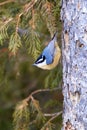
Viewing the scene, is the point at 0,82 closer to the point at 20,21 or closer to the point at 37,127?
the point at 37,127

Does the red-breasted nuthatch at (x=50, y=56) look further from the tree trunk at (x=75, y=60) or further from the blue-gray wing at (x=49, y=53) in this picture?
the tree trunk at (x=75, y=60)

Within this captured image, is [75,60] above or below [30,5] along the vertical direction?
below

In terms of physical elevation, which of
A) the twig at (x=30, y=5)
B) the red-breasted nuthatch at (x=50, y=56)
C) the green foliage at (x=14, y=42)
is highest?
the twig at (x=30, y=5)

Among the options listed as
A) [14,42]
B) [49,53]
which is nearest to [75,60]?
[49,53]

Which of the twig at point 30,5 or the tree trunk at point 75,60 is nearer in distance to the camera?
the tree trunk at point 75,60

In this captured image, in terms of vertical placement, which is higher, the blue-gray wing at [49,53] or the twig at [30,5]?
the twig at [30,5]

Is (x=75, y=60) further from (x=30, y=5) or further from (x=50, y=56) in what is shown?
(x=30, y=5)

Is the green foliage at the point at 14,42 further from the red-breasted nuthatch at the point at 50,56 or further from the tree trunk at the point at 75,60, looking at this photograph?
the tree trunk at the point at 75,60

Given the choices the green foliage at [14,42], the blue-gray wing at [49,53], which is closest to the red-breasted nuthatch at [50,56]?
the blue-gray wing at [49,53]

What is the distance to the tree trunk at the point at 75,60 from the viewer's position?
1.98m

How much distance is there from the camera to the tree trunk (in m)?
1.98

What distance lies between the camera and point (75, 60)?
204 centimetres

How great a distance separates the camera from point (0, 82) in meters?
3.35

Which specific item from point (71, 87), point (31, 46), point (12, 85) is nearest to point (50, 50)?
point (31, 46)
